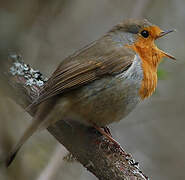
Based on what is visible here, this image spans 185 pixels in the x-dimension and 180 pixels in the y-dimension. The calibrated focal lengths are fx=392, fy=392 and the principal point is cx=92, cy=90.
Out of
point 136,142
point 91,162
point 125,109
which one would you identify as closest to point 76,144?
point 91,162

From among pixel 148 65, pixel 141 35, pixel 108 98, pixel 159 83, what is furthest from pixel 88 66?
pixel 159 83

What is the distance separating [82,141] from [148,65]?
1051mm

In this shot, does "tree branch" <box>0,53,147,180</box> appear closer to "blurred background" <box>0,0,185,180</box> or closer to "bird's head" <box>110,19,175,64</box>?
"blurred background" <box>0,0,185,180</box>

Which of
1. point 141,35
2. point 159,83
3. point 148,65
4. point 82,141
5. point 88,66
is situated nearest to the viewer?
point 82,141

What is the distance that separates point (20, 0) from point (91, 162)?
1.64 meters

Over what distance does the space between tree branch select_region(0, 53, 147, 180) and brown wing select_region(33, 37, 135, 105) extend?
0.97 feet

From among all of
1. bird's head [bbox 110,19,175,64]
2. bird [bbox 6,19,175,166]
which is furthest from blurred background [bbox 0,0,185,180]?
bird [bbox 6,19,175,166]

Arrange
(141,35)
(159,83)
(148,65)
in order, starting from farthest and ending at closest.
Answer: (159,83), (141,35), (148,65)

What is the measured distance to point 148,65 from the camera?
384cm

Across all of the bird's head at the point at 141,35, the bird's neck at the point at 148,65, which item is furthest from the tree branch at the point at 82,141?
the bird's head at the point at 141,35

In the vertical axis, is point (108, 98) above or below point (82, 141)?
above

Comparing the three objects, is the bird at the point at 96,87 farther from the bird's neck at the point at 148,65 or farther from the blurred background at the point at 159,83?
the blurred background at the point at 159,83

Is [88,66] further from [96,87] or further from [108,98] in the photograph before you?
[108,98]

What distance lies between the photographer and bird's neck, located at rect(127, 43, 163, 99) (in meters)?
3.66
